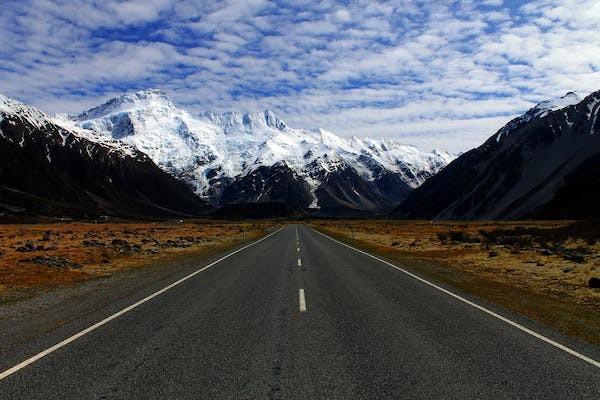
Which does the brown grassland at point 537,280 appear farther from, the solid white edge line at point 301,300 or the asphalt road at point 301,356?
the solid white edge line at point 301,300

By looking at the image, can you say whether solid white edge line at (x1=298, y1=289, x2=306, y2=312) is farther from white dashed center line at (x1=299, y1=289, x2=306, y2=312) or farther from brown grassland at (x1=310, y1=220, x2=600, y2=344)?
brown grassland at (x1=310, y1=220, x2=600, y2=344)

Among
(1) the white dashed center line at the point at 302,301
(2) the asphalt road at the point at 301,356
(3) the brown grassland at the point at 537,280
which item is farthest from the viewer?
(1) the white dashed center line at the point at 302,301

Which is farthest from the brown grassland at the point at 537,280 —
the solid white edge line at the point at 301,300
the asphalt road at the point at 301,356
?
the solid white edge line at the point at 301,300

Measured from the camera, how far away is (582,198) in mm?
148125

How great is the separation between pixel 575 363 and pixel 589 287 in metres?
11.6

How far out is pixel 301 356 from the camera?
342 inches

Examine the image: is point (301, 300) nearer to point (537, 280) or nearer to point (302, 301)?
point (302, 301)

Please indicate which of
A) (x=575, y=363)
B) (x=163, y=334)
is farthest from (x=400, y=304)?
(x=163, y=334)

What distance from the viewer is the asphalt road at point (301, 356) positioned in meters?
7.11

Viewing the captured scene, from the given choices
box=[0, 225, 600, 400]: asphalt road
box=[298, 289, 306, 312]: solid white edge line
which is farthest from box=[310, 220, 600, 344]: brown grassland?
box=[298, 289, 306, 312]: solid white edge line

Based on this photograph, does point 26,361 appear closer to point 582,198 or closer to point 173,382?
point 173,382

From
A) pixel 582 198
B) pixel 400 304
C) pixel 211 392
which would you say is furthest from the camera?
pixel 582 198

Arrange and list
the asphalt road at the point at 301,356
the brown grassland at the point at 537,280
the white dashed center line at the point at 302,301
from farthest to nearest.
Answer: the white dashed center line at the point at 302,301 < the brown grassland at the point at 537,280 < the asphalt road at the point at 301,356

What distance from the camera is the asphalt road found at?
23.3 feet
